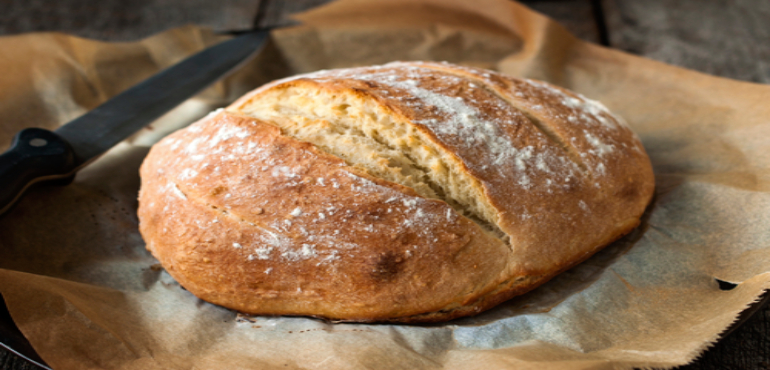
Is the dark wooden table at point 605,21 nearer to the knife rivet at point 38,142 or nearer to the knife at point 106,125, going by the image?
the knife at point 106,125

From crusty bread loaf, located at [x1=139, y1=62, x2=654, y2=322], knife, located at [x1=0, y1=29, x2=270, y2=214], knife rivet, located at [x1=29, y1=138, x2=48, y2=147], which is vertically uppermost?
crusty bread loaf, located at [x1=139, y1=62, x2=654, y2=322]

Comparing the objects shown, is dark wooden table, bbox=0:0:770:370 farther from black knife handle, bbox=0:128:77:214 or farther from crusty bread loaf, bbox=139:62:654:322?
crusty bread loaf, bbox=139:62:654:322

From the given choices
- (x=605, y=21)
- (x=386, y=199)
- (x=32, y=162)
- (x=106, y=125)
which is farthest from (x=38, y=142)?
(x=605, y=21)

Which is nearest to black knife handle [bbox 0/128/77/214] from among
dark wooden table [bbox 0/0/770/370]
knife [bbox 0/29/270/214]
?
knife [bbox 0/29/270/214]

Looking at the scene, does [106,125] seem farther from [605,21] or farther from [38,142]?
[605,21]

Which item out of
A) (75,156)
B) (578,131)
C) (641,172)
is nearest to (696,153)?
(641,172)

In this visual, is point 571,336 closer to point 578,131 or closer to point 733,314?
point 733,314
